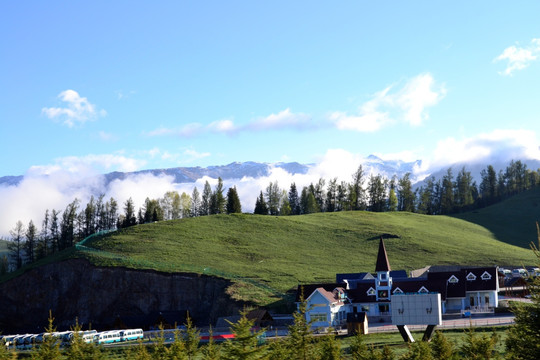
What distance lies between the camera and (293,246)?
414ft

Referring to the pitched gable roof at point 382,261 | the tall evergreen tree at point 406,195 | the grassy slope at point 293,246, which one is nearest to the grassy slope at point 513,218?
the grassy slope at point 293,246

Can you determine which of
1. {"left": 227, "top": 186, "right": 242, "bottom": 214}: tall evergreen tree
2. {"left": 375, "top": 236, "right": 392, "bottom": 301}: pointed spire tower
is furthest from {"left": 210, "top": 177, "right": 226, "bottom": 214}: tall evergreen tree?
{"left": 375, "top": 236, "right": 392, "bottom": 301}: pointed spire tower

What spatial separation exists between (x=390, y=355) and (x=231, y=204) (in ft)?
426

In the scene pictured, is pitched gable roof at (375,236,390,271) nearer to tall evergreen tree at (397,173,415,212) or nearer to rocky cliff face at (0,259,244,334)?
rocky cliff face at (0,259,244,334)

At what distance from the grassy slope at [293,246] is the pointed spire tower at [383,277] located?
658 inches

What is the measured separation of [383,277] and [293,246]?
43.4 meters

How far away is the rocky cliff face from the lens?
317ft

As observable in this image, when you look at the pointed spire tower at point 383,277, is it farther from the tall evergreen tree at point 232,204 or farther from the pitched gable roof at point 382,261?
the tall evergreen tree at point 232,204

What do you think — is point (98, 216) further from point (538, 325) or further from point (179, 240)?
point (538, 325)

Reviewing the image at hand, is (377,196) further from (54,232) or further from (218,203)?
(54,232)

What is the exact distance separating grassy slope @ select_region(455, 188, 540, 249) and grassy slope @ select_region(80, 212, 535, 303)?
576 centimetres

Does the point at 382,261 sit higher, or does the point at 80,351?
the point at 382,261

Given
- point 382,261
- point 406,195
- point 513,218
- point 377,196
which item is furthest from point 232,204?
point 382,261

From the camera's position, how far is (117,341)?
77625mm
